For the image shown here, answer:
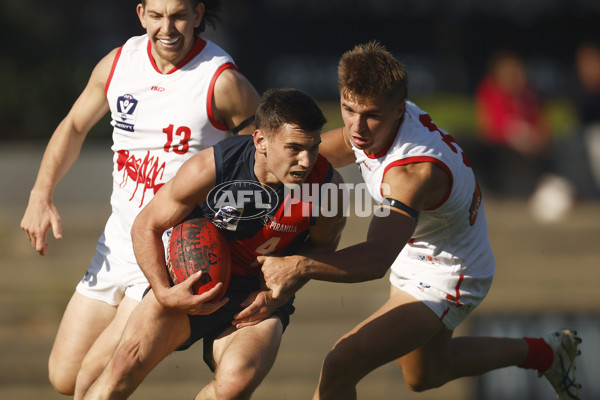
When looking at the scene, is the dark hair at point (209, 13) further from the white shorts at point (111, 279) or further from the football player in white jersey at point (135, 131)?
the white shorts at point (111, 279)

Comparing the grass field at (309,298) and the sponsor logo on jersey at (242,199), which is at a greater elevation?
the sponsor logo on jersey at (242,199)

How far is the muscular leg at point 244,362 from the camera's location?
453cm

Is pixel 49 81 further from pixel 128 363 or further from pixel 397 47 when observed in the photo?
pixel 128 363

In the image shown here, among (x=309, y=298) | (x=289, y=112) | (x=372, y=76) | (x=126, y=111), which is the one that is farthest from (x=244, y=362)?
(x=309, y=298)

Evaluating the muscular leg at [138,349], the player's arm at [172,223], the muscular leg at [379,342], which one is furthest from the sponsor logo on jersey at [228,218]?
the muscular leg at [379,342]

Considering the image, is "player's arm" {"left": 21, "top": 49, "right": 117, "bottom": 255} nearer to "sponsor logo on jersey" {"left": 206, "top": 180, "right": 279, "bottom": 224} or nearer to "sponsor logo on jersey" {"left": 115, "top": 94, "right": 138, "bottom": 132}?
"sponsor logo on jersey" {"left": 115, "top": 94, "right": 138, "bottom": 132}

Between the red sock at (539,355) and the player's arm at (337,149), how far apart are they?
1.86m

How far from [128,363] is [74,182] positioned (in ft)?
31.3

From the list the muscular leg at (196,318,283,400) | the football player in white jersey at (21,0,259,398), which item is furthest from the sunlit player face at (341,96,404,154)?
the muscular leg at (196,318,283,400)

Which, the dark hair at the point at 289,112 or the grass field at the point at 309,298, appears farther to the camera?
the grass field at the point at 309,298

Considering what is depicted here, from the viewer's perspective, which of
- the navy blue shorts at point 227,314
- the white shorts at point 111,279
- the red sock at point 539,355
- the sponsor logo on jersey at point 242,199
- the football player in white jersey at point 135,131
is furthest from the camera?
the red sock at point 539,355

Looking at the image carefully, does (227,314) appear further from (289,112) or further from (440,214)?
(440,214)

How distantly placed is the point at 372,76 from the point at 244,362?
165cm

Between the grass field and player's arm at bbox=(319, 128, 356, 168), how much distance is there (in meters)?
6.37
